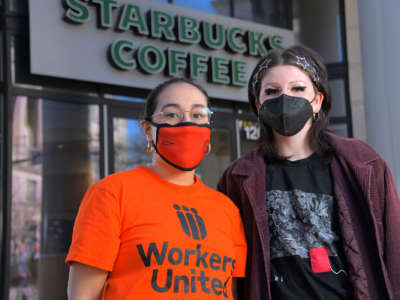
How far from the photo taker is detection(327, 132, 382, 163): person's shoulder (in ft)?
6.84

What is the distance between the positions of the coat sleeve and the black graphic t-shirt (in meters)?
0.18

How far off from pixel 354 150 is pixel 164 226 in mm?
970

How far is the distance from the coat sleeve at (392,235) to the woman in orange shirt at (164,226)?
618 millimetres

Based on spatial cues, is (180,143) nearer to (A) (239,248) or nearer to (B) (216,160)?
(A) (239,248)

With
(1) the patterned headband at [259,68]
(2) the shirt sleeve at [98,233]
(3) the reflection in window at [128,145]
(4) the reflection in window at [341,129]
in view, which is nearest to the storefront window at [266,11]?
(4) the reflection in window at [341,129]

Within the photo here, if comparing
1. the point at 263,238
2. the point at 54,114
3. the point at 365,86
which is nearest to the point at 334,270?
the point at 263,238

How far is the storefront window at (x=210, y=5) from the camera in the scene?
317 inches

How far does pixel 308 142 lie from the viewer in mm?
2264

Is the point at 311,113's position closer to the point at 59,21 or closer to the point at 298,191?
the point at 298,191

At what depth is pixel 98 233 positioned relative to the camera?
1.69m

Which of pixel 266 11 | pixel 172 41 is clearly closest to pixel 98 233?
pixel 172 41

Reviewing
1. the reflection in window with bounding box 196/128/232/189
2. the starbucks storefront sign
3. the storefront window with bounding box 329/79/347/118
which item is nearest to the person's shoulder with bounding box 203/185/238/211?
the starbucks storefront sign

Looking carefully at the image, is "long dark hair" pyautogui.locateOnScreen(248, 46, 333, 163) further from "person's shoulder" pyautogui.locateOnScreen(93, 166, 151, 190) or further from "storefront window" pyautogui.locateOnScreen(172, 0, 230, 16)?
"storefront window" pyautogui.locateOnScreen(172, 0, 230, 16)

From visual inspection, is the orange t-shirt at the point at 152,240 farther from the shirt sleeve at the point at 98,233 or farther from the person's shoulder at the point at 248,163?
the person's shoulder at the point at 248,163
